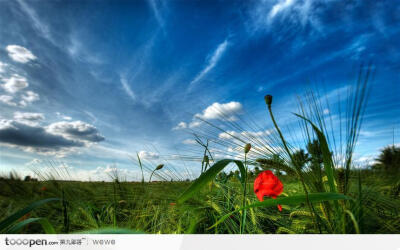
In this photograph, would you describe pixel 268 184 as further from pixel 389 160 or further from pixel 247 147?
pixel 389 160

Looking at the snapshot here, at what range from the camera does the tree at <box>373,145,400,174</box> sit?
54cm

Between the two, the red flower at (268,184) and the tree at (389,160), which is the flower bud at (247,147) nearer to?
the red flower at (268,184)

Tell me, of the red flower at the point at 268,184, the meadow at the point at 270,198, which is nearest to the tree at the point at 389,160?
the meadow at the point at 270,198

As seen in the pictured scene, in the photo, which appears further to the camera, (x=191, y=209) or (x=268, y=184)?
(x=191, y=209)

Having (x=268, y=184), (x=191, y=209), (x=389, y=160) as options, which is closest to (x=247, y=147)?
(x=268, y=184)

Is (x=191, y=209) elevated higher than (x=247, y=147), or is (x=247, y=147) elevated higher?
(x=247, y=147)

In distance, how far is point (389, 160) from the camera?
0.59m

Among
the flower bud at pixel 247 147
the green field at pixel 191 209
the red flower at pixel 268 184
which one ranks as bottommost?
the green field at pixel 191 209

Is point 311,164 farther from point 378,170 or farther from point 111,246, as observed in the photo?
point 111,246

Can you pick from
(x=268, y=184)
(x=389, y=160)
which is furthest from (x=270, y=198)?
(x=389, y=160)

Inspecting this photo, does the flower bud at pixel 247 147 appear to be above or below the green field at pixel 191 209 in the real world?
above

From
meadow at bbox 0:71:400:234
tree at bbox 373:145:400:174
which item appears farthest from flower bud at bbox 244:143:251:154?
tree at bbox 373:145:400:174

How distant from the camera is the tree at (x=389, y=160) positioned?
0.54 m

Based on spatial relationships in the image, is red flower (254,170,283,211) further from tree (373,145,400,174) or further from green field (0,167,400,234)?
tree (373,145,400,174)
